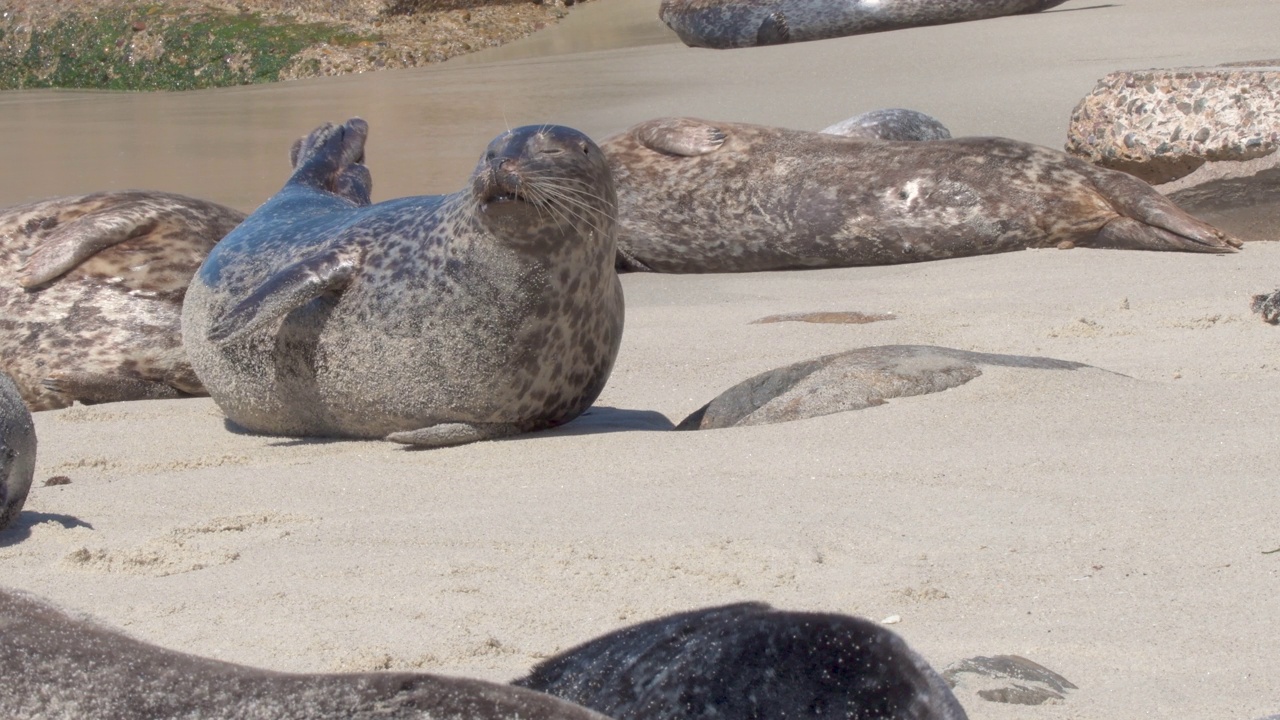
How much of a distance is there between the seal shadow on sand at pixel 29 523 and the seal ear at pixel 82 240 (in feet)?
7.23

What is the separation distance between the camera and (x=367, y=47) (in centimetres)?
1566

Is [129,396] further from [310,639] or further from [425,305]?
[310,639]

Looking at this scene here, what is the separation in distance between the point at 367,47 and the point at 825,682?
14798 millimetres

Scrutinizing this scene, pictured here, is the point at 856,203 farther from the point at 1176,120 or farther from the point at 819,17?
the point at 819,17

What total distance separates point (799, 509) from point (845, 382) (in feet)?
3.54

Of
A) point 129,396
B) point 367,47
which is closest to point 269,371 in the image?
point 129,396

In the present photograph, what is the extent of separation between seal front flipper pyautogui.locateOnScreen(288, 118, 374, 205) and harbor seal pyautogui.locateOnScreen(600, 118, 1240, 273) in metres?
2.07

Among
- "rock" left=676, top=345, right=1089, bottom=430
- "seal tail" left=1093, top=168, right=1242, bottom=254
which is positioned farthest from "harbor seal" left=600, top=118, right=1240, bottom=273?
"rock" left=676, top=345, right=1089, bottom=430

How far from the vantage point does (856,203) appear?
743 cm

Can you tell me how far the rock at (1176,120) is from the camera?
7242 mm

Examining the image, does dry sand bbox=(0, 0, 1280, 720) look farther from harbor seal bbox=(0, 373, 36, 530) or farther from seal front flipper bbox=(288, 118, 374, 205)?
seal front flipper bbox=(288, 118, 374, 205)

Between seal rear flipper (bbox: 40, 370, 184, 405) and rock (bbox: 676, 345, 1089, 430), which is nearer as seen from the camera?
rock (bbox: 676, 345, 1089, 430)

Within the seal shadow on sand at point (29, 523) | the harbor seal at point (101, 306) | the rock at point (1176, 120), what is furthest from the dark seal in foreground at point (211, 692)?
the rock at point (1176, 120)

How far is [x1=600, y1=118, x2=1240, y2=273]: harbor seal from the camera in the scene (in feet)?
23.4
